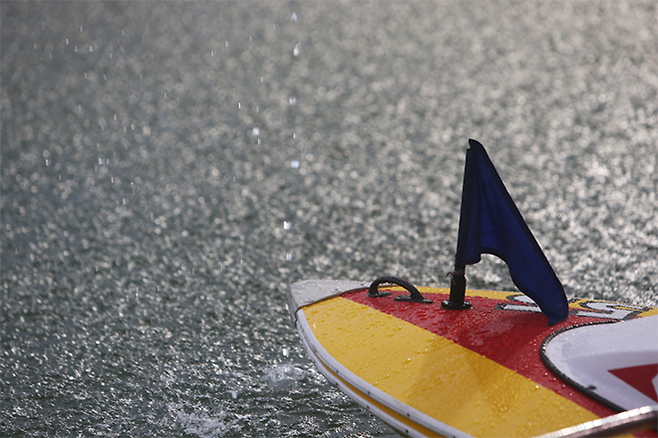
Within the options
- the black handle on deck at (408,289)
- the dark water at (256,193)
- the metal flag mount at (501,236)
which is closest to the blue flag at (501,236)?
the metal flag mount at (501,236)

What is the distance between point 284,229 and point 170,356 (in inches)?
109

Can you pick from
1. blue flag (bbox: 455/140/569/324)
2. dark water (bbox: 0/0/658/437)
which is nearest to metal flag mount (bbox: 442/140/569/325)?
blue flag (bbox: 455/140/569/324)

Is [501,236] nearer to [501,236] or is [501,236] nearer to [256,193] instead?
[501,236]

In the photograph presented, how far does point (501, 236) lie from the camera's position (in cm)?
380

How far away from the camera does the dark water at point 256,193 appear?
519 cm

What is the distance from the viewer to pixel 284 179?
9.32 m

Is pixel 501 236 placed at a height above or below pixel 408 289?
above

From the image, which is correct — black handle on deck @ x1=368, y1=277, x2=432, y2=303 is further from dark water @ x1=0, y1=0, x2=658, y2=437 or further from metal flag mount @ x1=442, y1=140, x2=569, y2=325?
dark water @ x1=0, y1=0, x2=658, y2=437

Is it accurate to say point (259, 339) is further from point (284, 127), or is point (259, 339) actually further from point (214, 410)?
point (284, 127)

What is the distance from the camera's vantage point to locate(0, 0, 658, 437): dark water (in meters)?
5.19

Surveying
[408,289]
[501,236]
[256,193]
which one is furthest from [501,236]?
[256,193]

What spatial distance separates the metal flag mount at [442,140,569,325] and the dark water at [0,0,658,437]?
1542mm

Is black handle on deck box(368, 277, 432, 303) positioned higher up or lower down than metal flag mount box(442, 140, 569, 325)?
lower down

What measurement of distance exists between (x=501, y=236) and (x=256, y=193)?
18.0 feet
